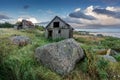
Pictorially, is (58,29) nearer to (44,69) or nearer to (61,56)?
(61,56)

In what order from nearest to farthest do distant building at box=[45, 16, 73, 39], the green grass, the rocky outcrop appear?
1. the green grass
2. the rocky outcrop
3. distant building at box=[45, 16, 73, 39]

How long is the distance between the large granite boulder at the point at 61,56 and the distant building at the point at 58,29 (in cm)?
2140

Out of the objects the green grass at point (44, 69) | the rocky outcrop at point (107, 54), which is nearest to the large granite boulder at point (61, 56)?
the green grass at point (44, 69)


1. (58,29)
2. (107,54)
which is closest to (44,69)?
(107,54)

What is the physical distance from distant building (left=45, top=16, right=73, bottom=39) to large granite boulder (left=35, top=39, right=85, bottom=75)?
842 inches

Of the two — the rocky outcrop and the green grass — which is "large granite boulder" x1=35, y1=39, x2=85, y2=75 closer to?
the green grass

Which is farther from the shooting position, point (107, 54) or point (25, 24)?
point (25, 24)

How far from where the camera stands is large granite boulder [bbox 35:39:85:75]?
44.5ft

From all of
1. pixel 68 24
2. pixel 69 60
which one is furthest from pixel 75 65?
pixel 68 24

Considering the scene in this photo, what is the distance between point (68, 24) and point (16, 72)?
23188mm

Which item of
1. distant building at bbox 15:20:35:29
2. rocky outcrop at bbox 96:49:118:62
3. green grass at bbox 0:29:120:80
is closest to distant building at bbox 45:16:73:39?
rocky outcrop at bbox 96:49:118:62

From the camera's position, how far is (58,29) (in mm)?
36656

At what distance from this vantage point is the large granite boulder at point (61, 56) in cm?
1357

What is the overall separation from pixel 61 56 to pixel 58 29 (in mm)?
22959
